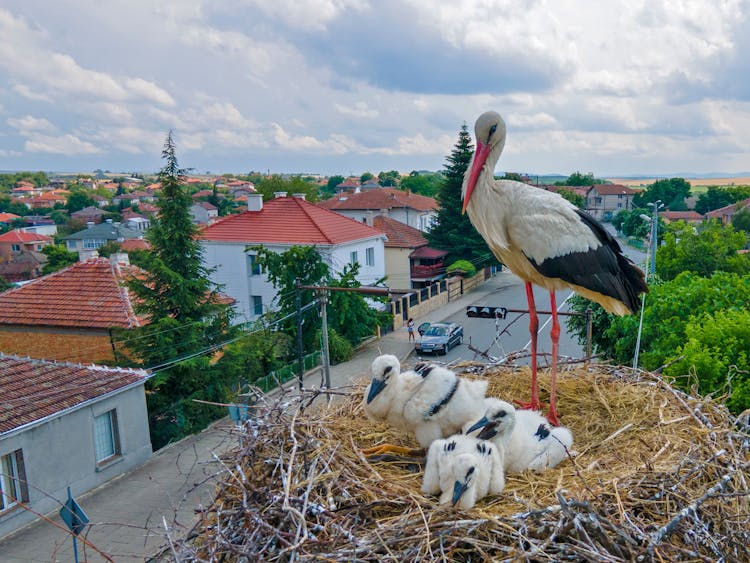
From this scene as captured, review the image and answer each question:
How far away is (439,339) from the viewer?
20.6 metres

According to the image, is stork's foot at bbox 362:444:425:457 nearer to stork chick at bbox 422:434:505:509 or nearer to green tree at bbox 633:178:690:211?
stork chick at bbox 422:434:505:509

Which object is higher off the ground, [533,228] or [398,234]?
[533,228]

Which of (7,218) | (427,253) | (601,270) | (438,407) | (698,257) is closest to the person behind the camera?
(438,407)

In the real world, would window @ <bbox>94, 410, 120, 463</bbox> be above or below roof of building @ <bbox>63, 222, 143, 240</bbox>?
above

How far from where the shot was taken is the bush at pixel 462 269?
34250mm

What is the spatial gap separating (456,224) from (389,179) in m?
90.4

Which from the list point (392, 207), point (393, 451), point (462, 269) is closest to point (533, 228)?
point (393, 451)

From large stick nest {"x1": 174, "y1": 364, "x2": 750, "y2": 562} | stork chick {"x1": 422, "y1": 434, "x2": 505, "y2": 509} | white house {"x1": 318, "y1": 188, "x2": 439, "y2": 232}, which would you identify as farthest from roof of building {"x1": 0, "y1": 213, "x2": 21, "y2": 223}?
stork chick {"x1": 422, "y1": 434, "x2": 505, "y2": 509}

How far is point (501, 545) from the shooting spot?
3107mm

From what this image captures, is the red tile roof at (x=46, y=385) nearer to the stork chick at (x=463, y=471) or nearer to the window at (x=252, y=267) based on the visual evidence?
the stork chick at (x=463, y=471)

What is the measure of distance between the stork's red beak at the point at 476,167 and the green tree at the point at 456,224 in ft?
98.6

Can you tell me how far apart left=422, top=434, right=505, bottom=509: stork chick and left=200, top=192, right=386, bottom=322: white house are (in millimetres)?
20545

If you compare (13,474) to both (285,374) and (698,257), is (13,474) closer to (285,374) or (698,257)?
(285,374)

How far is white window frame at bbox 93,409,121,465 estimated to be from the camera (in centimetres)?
1216
